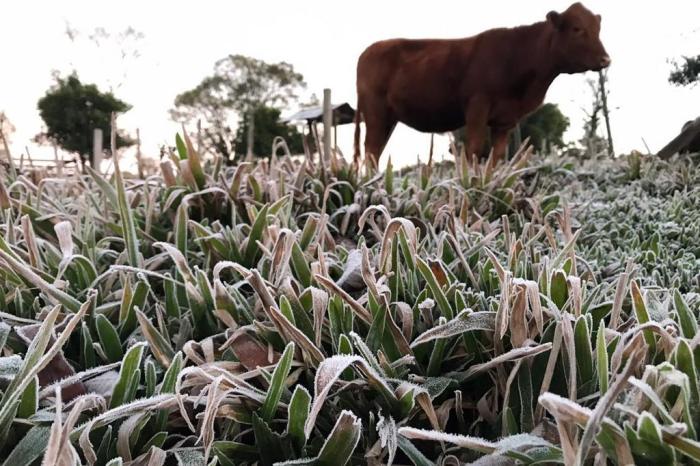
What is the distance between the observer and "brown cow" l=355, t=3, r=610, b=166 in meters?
3.06

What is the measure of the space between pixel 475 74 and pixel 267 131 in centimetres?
1863

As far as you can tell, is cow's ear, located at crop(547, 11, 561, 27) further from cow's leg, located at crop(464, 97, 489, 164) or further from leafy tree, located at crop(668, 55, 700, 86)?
leafy tree, located at crop(668, 55, 700, 86)

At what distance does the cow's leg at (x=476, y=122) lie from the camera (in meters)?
3.24

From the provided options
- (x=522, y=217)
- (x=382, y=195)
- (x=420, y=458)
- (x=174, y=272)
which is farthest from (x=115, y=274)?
(x=522, y=217)

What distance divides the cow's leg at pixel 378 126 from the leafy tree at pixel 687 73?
6688mm

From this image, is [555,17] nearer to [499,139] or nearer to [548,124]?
[499,139]

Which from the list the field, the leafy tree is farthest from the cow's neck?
the leafy tree

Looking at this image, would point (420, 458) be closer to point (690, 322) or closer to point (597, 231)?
point (690, 322)

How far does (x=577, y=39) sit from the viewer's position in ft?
9.87

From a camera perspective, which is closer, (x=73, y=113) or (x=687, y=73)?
(x=687, y=73)

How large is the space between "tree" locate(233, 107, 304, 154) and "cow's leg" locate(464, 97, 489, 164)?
16770mm

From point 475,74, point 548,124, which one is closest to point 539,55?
point 475,74

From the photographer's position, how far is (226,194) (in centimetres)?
141

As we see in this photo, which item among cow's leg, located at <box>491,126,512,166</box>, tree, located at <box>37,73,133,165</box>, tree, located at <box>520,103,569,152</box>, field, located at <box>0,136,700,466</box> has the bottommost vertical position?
field, located at <box>0,136,700,466</box>
